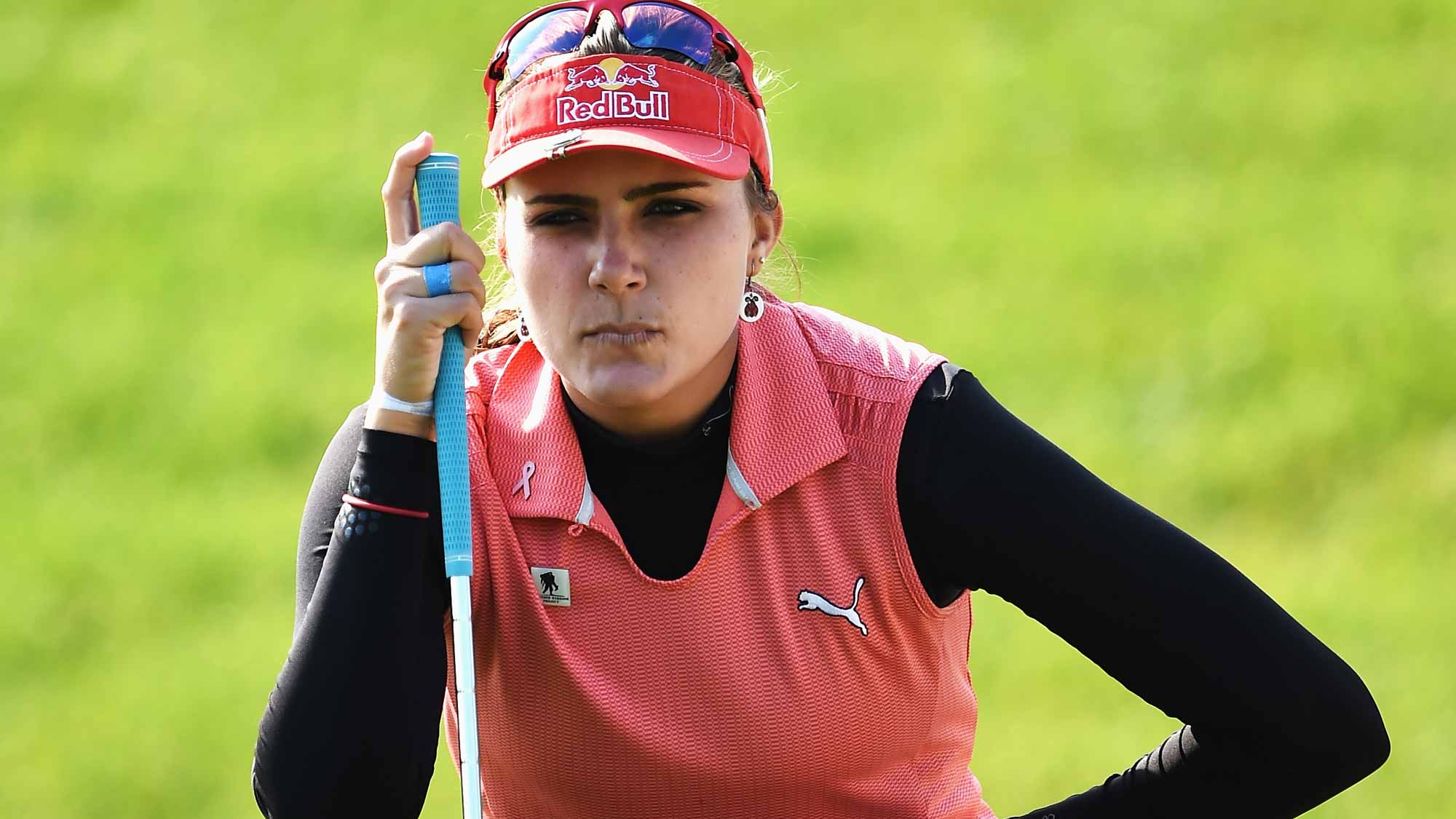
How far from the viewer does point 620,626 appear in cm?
260

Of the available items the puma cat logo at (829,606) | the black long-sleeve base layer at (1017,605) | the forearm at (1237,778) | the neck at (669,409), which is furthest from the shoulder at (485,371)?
the forearm at (1237,778)

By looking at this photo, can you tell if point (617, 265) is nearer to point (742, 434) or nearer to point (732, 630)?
point (742, 434)

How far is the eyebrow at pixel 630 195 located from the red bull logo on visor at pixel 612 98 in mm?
93

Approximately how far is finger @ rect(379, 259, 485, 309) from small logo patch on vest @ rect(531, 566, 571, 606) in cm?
39

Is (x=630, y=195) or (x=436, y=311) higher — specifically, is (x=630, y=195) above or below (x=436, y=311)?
above

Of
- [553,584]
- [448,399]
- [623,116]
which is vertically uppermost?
[623,116]

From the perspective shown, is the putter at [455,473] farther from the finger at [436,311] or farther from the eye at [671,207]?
the eye at [671,207]

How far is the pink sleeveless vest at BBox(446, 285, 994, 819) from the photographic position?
Result: 102 inches

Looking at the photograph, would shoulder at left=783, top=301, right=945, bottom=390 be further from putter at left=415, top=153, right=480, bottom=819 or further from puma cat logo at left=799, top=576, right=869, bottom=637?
putter at left=415, top=153, right=480, bottom=819

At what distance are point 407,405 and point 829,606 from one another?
2.10ft

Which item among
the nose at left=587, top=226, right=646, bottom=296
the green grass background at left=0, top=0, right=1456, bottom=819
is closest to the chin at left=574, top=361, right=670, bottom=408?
the nose at left=587, top=226, right=646, bottom=296

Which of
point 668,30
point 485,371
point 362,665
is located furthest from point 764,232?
point 362,665

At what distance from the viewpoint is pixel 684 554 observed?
8.71 feet

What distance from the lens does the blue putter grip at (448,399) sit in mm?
2492
